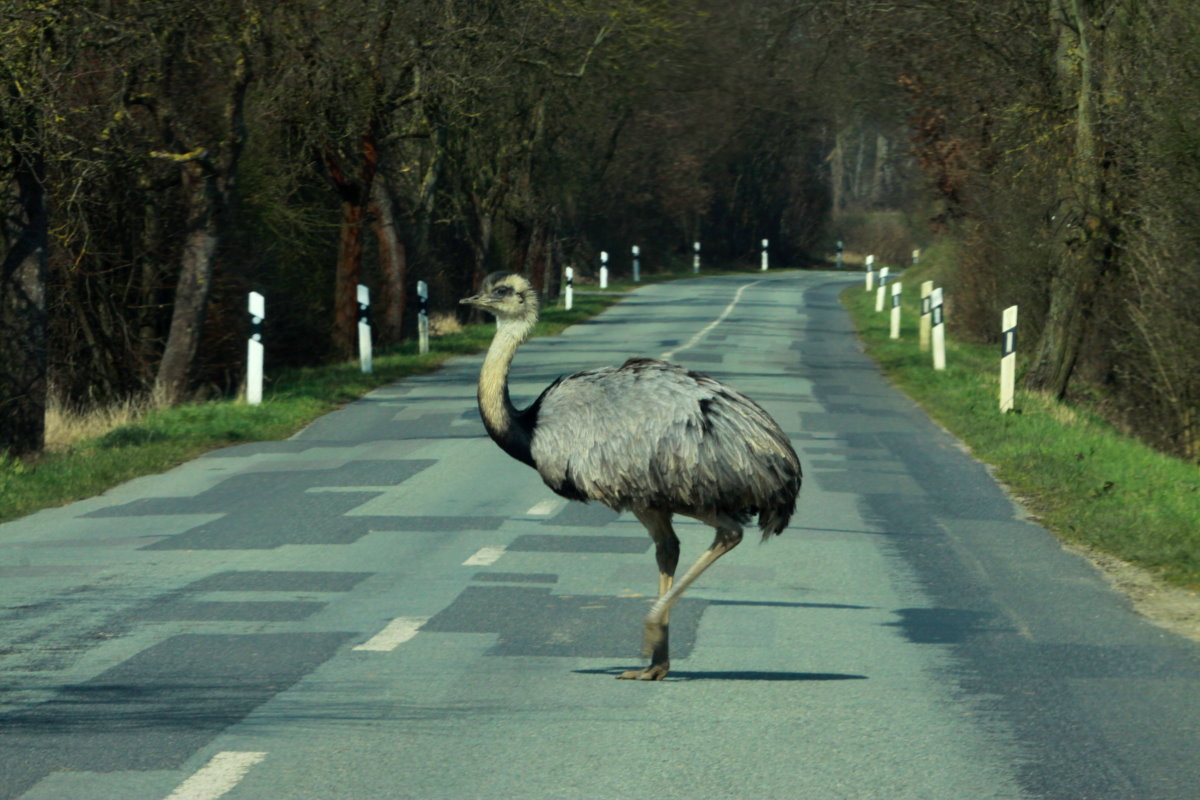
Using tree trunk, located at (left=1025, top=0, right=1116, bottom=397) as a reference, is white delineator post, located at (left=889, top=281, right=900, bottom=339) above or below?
below

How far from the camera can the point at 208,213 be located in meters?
20.2

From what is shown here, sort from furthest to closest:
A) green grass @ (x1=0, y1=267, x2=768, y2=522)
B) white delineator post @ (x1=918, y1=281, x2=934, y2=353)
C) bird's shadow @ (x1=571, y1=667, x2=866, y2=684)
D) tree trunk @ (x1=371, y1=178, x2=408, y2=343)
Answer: tree trunk @ (x1=371, y1=178, x2=408, y2=343) < white delineator post @ (x1=918, y1=281, x2=934, y2=353) < green grass @ (x1=0, y1=267, x2=768, y2=522) < bird's shadow @ (x1=571, y1=667, x2=866, y2=684)

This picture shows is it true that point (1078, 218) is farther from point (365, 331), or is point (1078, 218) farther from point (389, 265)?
point (389, 265)

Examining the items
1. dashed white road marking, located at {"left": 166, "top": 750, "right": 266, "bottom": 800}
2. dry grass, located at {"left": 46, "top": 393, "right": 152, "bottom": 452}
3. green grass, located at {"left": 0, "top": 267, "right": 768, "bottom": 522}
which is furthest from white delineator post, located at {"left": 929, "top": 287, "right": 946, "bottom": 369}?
dashed white road marking, located at {"left": 166, "top": 750, "right": 266, "bottom": 800}

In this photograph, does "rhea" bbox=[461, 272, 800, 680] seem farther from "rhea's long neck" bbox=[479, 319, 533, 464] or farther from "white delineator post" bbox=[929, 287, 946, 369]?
"white delineator post" bbox=[929, 287, 946, 369]

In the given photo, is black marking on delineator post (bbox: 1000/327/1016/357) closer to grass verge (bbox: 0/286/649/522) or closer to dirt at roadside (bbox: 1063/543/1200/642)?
grass verge (bbox: 0/286/649/522)

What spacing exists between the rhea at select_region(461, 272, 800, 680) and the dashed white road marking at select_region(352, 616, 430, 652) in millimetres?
1112

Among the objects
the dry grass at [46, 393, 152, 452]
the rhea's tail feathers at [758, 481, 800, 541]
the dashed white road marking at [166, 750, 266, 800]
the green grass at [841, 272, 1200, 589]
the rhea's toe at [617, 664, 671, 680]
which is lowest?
the green grass at [841, 272, 1200, 589]

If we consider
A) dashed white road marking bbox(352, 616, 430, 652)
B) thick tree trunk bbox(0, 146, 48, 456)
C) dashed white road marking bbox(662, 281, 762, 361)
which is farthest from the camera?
dashed white road marking bbox(662, 281, 762, 361)

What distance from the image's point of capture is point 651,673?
716 cm

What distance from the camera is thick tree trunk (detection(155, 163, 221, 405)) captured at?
66.2 ft

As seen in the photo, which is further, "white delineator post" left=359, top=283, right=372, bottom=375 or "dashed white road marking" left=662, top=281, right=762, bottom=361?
"dashed white road marking" left=662, top=281, right=762, bottom=361

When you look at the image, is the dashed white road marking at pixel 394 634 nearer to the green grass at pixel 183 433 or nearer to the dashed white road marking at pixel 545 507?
the dashed white road marking at pixel 545 507

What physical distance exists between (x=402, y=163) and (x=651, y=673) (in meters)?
25.2
